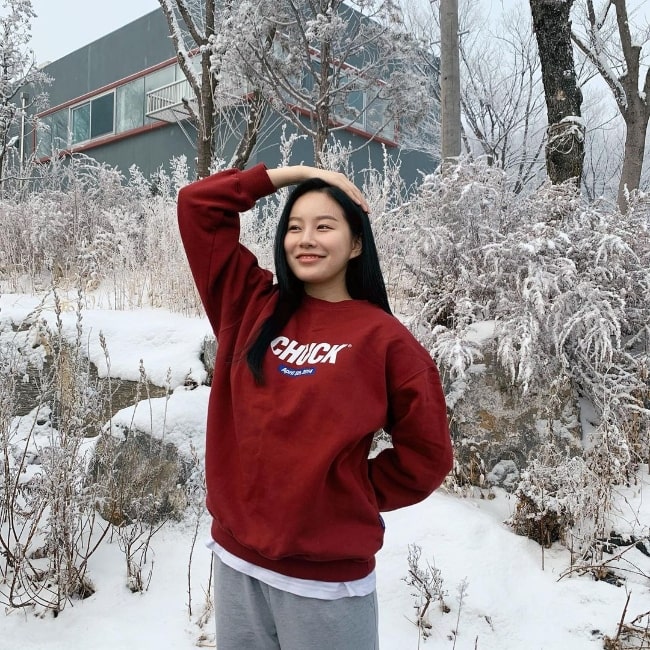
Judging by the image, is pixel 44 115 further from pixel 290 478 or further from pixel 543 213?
pixel 290 478

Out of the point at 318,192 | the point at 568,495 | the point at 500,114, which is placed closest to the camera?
the point at 318,192

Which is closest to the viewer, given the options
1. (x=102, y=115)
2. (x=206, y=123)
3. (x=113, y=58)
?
(x=206, y=123)

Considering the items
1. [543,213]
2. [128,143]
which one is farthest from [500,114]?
[543,213]

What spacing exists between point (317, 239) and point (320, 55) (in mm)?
5261

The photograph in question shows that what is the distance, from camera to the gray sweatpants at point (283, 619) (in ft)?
3.72

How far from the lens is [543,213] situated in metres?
3.49

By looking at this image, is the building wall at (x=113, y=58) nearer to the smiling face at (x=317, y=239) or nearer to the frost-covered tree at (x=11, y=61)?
the frost-covered tree at (x=11, y=61)

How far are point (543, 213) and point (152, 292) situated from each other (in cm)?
278

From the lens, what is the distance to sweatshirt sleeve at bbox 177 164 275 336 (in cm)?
138

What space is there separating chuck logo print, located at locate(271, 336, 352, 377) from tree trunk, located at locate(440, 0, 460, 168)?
3.76 meters

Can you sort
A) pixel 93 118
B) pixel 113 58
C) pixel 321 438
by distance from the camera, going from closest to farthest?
pixel 321 438
pixel 113 58
pixel 93 118

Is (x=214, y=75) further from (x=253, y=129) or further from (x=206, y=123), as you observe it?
(x=253, y=129)

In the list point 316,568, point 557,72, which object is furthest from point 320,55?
point 316,568

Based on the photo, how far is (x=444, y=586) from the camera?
88.1 inches
